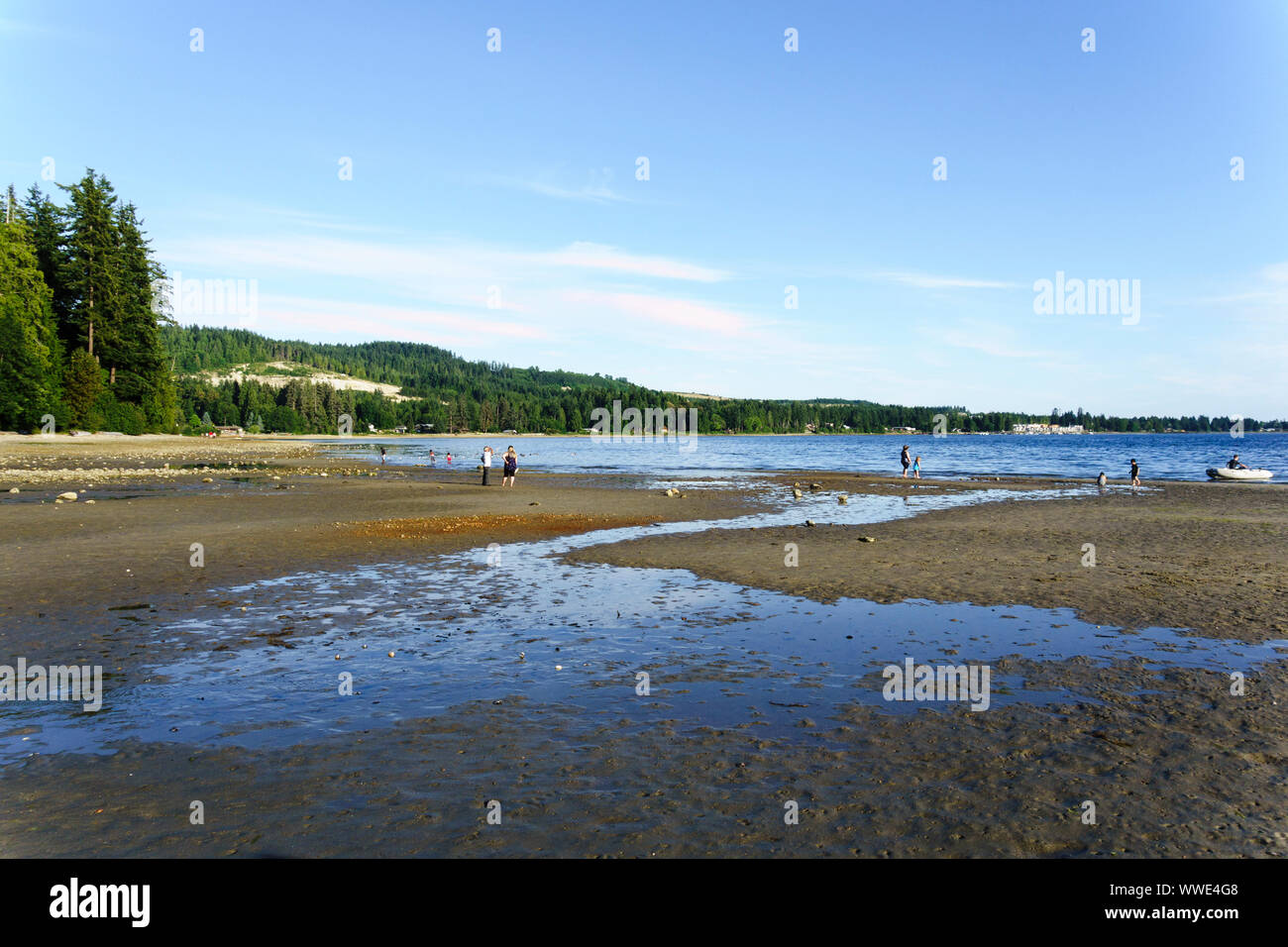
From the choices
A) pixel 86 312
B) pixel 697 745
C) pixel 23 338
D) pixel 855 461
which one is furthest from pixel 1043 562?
pixel 86 312

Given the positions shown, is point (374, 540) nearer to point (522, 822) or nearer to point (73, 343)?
point (522, 822)

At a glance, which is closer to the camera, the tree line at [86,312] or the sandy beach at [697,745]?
the sandy beach at [697,745]

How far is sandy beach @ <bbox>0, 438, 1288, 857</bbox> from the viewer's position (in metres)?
6.05

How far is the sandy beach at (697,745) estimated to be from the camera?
6.05m

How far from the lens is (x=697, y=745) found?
26.0 feet

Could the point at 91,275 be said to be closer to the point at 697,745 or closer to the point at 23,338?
the point at 23,338

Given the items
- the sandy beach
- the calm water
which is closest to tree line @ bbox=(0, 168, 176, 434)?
the calm water

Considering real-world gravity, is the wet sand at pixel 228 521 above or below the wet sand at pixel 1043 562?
above

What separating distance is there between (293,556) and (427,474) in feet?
125

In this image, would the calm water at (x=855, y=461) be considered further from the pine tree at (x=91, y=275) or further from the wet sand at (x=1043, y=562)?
the wet sand at (x=1043, y=562)

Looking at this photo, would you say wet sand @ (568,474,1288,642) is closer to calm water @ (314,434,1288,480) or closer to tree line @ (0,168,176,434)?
calm water @ (314,434,1288,480)

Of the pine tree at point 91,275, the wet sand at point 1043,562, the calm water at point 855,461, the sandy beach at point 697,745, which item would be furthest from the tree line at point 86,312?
the wet sand at point 1043,562

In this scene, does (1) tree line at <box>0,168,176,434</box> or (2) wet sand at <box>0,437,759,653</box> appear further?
(1) tree line at <box>0,168,176,434</box>

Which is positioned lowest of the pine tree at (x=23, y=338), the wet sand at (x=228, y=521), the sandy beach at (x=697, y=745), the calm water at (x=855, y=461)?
the sandy beach at (x=697, y=745)
